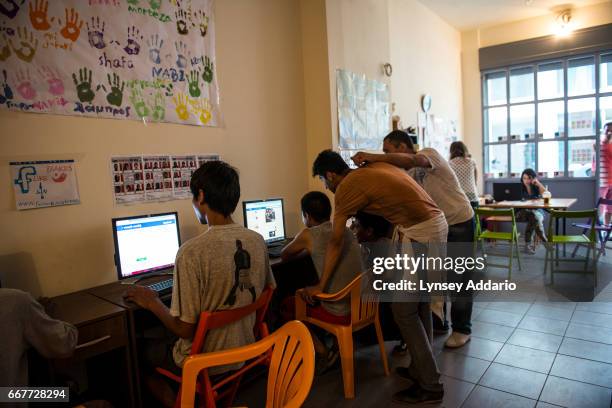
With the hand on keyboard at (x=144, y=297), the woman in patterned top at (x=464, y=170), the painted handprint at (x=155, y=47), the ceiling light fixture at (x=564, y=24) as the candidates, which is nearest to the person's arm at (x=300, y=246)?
the hand on keyboard at (x=144, y=297)

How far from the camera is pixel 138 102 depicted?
2350 mm

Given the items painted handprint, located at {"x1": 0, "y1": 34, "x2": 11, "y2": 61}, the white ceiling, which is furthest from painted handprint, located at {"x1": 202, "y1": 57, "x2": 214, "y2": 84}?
the white ceiling

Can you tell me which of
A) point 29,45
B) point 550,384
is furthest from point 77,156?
point 550,384

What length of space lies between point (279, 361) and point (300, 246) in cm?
114

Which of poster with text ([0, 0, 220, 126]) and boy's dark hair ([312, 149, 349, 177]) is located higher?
poster with text ([0, 0, 220, 126])

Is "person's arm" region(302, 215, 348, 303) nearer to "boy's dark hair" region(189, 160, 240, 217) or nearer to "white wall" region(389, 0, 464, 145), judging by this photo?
"boy's dark hair" region(189, 160, 240, 217)

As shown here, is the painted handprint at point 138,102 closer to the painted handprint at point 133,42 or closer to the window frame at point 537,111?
the painted handprint at point 133,42

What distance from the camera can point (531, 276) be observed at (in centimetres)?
442

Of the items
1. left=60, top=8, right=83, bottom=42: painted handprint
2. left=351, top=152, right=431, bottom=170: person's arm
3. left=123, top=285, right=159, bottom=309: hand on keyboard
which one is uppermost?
left=60, top=8, right=83, bottom=42: painted handprint

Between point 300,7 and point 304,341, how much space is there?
3.15 meters

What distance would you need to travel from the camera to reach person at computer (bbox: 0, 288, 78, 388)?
1294mm

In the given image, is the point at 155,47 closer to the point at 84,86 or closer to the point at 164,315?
the point at 84,86

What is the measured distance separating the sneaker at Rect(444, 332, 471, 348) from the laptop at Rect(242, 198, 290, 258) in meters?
1.35

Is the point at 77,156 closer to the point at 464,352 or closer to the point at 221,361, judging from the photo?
the point at 221,361
